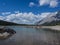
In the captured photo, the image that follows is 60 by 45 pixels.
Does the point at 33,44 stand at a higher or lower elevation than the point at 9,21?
lower

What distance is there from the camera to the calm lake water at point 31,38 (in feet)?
10.1

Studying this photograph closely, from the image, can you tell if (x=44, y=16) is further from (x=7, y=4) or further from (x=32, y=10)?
(x=7, y=4)

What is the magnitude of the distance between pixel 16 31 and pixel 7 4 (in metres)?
0.46

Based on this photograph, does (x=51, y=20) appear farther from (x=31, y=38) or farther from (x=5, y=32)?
(x=5, y=32)

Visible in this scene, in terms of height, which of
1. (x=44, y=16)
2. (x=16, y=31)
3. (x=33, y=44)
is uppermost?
(x=44, y=16)

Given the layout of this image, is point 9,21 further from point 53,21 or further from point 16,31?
point 53,21

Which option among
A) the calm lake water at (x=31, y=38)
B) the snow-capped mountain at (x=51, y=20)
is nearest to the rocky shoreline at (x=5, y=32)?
the calm lake water at (x=31, y=38)

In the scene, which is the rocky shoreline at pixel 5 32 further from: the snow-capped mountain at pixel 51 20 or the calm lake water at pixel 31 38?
the snow-capped mountain at pixel 51 20

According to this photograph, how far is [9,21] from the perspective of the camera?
3119mm

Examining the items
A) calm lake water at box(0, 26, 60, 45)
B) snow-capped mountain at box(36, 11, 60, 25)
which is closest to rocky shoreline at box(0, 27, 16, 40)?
calm lake water at box(0, 26, 60, 45)

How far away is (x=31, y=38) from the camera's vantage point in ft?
10.2

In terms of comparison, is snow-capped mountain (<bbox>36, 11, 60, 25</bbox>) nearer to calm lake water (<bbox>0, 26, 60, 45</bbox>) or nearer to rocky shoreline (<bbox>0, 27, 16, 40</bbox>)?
calm lake water (<bbox>0, 26, 60, 45</bbox>)

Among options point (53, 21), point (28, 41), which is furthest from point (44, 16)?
point (28, 41)

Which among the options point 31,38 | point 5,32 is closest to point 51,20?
point 31,38
